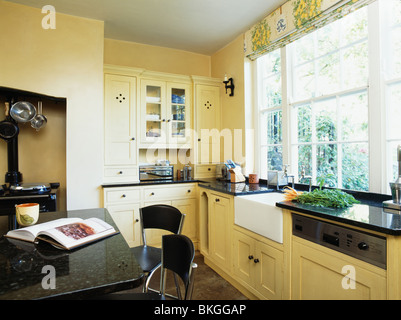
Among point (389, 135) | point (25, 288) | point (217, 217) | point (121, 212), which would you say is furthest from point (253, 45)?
point (25, 288)

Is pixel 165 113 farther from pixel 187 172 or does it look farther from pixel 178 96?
pixel 187 172

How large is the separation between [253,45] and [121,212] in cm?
254

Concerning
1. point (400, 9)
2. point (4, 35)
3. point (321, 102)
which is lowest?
point (321, 102)

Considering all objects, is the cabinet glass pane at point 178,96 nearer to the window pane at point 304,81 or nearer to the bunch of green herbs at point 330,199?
the window pane at point 304,81

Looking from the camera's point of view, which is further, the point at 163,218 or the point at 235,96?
the point at 235,96

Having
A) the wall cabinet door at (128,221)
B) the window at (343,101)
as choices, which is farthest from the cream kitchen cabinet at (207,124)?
the wall cabinet door at (128,221)

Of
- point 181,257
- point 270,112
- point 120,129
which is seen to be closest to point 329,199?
point 181,257

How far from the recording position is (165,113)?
345 cm

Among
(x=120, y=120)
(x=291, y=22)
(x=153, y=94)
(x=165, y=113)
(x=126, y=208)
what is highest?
(x=291, y=22)

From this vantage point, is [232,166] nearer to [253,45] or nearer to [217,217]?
[217,217]

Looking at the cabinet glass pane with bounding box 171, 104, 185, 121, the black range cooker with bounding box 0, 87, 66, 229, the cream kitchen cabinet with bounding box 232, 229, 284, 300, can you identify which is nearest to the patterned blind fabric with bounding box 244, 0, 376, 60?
the cabinet glass pane with bounding box 171, 104, 185, 121

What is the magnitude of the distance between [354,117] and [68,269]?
2297mm

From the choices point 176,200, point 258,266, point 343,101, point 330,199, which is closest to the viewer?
point 330,199

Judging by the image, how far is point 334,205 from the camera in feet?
5.60
